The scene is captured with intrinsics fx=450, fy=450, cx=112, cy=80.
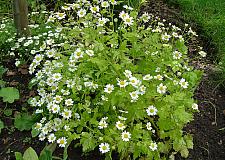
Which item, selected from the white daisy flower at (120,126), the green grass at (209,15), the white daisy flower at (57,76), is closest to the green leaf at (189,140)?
the white daisy flower at (120,126)

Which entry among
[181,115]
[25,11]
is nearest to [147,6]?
[25,11]

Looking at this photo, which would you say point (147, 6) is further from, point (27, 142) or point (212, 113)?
point (27, 142)

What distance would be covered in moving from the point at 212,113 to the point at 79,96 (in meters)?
1.07

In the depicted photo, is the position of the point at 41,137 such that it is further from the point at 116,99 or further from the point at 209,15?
the point at 209,15

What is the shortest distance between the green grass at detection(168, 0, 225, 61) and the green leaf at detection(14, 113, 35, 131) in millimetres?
2057

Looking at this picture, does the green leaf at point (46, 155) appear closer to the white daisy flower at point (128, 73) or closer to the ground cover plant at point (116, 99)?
the ground cover plant at point (116, 99)

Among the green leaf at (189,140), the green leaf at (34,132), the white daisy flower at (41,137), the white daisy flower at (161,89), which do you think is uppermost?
the white daisy flower at (161,89)

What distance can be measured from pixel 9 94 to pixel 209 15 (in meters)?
2.54

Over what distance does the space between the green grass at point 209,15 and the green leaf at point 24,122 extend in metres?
2.06

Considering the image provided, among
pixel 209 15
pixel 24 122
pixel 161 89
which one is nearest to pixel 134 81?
pixel 161 89

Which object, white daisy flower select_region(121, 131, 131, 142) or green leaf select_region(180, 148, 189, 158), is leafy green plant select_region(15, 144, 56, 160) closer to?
white daisy flower select_region(121, 131, 131, 142)

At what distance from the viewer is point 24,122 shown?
3.07m

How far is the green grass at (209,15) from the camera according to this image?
14.7 ft

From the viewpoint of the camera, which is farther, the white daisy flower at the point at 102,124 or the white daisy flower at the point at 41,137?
the white daisy flower at the point at 41,137
